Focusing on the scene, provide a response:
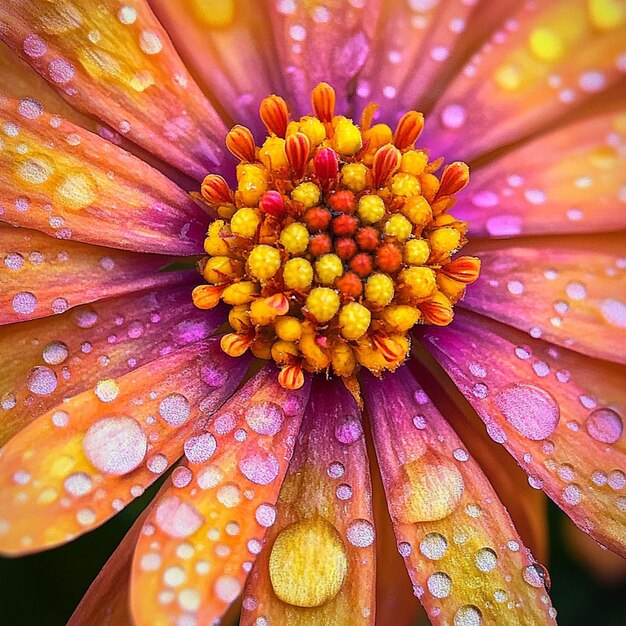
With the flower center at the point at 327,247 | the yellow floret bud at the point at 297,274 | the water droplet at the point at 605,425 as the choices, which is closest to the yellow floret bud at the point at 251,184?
the flower center at the point at 327,247

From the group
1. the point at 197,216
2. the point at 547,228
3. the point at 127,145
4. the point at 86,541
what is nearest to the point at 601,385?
the point at 547,228

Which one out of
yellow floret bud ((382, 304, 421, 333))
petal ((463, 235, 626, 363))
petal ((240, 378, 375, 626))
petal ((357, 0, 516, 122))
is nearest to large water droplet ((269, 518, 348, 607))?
petal ((240, 378, 375, 626))

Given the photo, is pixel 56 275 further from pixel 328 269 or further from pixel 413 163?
pixel 413 163

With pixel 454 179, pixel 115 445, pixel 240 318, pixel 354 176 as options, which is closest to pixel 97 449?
pixel 115 445

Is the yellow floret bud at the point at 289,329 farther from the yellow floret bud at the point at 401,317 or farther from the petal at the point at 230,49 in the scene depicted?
the petal at the point at 230,49

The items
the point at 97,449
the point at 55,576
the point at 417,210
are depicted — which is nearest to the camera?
the point at 97,449

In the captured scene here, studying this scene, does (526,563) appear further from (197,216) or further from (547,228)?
(197,216)
